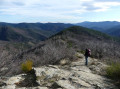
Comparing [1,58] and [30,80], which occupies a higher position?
[1,58]

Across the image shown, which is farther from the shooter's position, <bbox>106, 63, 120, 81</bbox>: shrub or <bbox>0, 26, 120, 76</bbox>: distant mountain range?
<bbox>0, 26, 120, 76</bbox>: distant mountain range

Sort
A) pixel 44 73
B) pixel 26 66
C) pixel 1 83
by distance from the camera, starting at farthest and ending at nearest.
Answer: pixel 26 66 < pixel 44 73 < pixel 1 83

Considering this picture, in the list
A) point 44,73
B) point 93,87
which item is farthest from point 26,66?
point 93,87

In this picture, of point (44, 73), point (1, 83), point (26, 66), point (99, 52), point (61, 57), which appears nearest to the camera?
point (1, 83)

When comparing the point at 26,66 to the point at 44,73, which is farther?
the point at 26,66

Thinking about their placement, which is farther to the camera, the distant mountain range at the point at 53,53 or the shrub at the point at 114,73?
the distant mountain range at the point at 53,53

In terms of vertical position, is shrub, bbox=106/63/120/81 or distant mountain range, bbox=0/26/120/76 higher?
shrub, bbox=106/63/120/81

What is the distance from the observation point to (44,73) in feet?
29.2

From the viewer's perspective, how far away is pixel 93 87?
7266mm

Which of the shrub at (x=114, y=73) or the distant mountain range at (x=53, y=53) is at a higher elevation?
the shrub at (x=114, y=73)

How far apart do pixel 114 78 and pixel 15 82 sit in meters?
4.73

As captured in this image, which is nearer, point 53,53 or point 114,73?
point 114,73

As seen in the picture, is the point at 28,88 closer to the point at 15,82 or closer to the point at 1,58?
the point at 15,82

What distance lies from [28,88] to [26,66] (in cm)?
301
